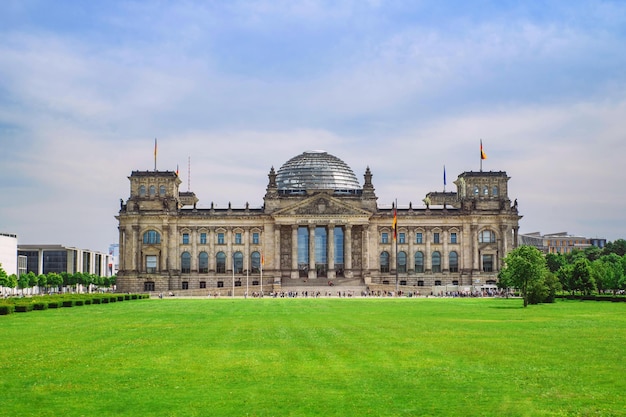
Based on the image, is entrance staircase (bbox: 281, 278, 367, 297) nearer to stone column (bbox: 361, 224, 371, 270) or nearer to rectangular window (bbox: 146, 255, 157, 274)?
stone column (bbox: 361, 224, 371, 270)

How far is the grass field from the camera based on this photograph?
70.3 feet

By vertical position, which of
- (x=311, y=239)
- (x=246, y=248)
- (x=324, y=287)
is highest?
(x=311, y=239)

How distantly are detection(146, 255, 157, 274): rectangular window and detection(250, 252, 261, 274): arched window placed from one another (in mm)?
19399

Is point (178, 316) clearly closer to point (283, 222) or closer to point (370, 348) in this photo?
point (370, 348)

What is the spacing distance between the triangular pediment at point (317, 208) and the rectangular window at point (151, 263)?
25.9 m

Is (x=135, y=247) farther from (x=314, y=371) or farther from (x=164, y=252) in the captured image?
(x=314, y=371)

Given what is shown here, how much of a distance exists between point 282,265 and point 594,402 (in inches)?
5371

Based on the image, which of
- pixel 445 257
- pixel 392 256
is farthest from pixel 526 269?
pixel 392 256

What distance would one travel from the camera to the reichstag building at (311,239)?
154625 millimetres

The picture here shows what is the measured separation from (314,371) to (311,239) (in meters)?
127

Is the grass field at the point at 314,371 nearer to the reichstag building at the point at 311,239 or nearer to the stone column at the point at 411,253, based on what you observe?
the reichstag building at the point at 311,239

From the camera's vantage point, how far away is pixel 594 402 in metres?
21.8

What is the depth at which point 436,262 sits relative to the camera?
6270 inches

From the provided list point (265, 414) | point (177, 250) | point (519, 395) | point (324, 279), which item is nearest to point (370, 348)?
point (519, 395)
